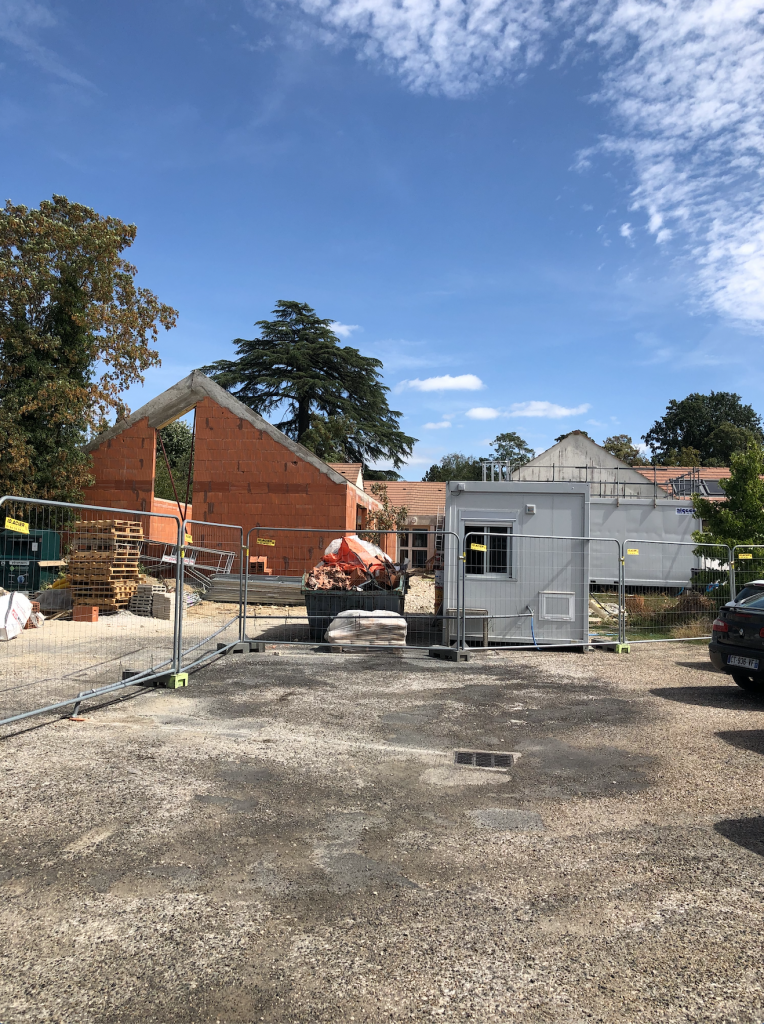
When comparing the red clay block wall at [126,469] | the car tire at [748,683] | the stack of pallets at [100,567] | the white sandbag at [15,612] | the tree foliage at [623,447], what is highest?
the tree foliage at [623,447]

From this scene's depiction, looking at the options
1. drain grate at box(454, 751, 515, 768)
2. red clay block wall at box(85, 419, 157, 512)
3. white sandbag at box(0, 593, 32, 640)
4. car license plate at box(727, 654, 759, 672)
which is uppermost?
red clay block wall at box(85, 419, 157, 512)

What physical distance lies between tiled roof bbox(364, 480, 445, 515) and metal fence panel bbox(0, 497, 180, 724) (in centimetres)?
2074

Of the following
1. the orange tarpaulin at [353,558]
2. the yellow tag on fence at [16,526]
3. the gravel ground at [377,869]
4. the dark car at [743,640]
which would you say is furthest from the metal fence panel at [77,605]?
Answer: the dark car at [743,640]

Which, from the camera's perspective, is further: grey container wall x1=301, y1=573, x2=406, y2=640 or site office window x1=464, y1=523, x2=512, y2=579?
grey container wall x1=301, y1=573, x2=406, y2=640

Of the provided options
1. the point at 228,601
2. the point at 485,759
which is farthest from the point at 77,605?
the point at 485,759

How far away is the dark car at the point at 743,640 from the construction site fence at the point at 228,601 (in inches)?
115

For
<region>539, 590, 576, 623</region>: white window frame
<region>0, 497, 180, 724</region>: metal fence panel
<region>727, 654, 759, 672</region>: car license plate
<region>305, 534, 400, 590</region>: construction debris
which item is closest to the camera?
<region>0, 497, 180, 724</region>: metal fence panel

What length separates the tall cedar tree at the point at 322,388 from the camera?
155 ft

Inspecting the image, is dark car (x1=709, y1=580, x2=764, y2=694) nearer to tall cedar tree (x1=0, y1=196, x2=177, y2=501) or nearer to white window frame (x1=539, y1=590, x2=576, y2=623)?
white window frame (x1=539, y1=590, x2=576, y2=623)

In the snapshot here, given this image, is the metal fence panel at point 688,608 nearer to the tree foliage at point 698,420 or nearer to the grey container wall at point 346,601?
the grey container wall at point 346,601

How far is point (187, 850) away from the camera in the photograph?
4.21 metres

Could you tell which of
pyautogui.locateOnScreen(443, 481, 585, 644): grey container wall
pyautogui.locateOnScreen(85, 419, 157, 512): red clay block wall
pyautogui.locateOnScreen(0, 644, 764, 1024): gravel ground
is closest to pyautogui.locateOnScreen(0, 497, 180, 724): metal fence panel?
pyautogui.locateOnScreen(0, 644, 764, 1024): gravel ground

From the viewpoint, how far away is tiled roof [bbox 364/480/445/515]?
40.6 m

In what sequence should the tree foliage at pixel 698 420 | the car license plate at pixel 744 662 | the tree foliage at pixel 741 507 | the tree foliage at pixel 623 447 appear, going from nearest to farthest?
the car license plate at pixel 744 662 → the tree foliage at pixel 741 507 → the tree foliage at pixel 623 447 → the tree foliage at pixel 698 420
